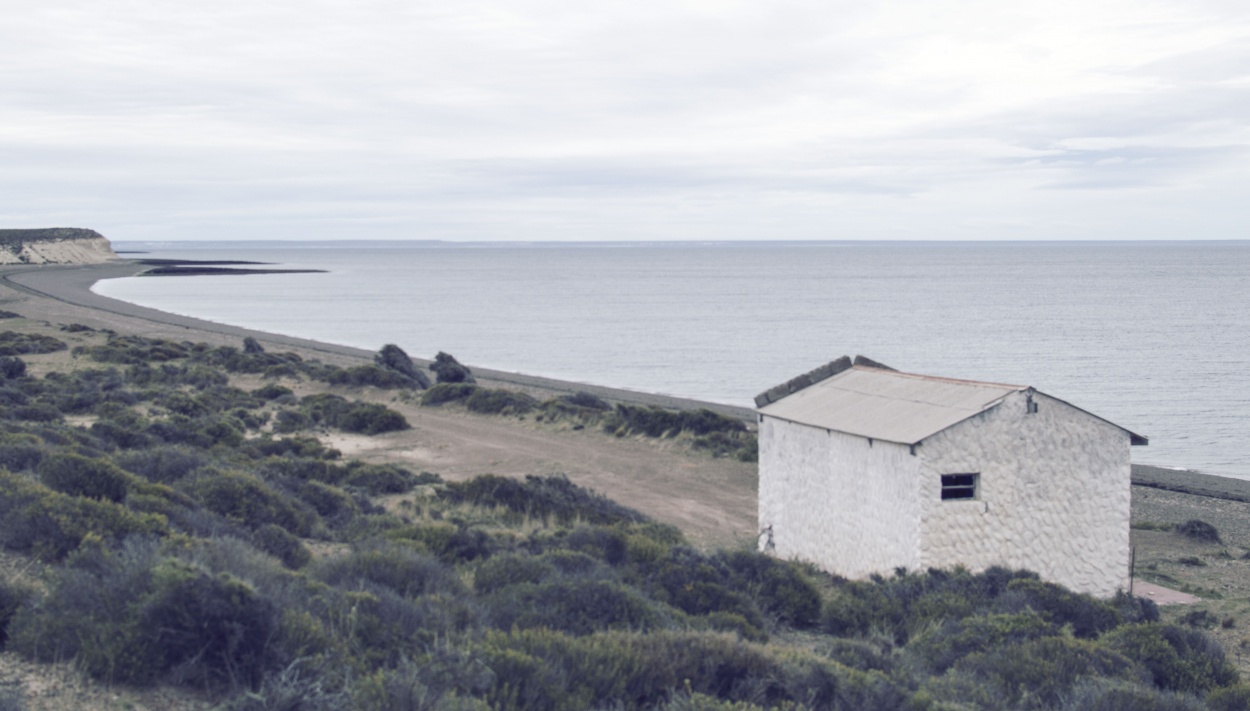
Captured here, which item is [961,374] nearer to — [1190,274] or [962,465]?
[962,465]

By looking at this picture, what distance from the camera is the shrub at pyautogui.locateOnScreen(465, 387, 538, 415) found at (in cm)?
2947

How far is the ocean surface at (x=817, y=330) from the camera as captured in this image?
135 feet

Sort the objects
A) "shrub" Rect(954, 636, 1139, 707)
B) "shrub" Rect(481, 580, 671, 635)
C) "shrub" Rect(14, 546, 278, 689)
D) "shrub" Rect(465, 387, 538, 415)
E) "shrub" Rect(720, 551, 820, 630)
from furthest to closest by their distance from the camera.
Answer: "shrub" Rect(465, 387, 538, 415)
"shrub" Rect(720, 551, 820, 630)
"shrub" Rect(481, 580, 671, 635)
"shrub" Rect(954, 636, 1139, 707)
"shrub" Rect(14, 546, 278, 689)

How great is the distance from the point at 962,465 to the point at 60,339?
38.9m

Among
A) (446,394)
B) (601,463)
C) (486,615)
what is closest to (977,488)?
(486,615)

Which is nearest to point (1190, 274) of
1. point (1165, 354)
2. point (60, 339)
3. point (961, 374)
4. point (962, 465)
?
point (1165, 354)

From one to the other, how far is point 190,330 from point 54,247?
107 m

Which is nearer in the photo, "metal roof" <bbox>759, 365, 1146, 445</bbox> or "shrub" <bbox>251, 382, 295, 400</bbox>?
"metal roof" <bbox>759, 365, 1146, 445</bbox>

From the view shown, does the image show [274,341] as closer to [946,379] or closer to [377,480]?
[377,480]

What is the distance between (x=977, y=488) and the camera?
1249cm

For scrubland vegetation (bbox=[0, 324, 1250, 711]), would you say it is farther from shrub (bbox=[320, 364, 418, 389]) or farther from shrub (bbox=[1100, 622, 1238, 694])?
shrub (bbox=[320, 364, 418, 389])

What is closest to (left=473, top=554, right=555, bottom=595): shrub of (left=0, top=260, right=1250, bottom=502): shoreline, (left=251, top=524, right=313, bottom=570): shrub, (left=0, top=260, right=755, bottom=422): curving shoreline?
(left=251, top=524, right=313, bottom=570): shrub

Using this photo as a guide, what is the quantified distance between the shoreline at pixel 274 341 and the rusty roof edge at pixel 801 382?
11543mm

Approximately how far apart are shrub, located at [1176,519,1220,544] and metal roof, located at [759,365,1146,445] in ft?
18.4
